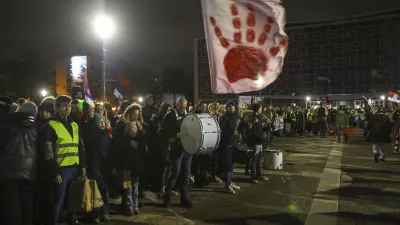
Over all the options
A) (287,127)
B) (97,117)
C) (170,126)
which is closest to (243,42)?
(170,126)

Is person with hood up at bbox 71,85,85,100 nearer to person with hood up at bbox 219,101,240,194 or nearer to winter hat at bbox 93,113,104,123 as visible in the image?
winter hat at bbox 93,113,104,123

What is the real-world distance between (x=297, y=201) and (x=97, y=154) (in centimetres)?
397

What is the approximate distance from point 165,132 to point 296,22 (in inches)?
2445

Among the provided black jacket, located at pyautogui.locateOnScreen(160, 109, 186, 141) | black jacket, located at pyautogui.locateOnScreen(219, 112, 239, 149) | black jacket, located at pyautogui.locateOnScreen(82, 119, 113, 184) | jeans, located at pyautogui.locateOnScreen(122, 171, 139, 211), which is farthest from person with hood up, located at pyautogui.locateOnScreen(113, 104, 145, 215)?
black jacket, located at pyautogui.locateOnScreen(219, 112, 239, 149)

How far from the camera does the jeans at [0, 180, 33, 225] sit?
4566 mm

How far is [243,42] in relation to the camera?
16.3 ft

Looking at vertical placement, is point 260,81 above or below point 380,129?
above

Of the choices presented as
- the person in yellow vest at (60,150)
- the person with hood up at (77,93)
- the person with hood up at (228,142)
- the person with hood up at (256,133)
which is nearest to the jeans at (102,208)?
the person in yellow vest at (60,150)

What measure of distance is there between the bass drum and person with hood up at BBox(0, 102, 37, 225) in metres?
2.76

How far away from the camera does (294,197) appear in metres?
7.48

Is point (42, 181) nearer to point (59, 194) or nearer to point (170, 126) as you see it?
point (59, 194)

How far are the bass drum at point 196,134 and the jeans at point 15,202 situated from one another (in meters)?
2.84

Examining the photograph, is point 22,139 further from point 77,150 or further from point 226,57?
point 226,57

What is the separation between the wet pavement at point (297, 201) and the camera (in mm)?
6020
